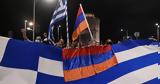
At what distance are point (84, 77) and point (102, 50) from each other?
696 mm

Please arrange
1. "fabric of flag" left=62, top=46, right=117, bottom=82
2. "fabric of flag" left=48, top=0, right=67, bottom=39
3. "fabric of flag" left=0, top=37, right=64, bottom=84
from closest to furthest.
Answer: "fabric of flag" left=0, top=37, right=64, bottom=84
"fabric of flag" left=62, top=46, right=117, bottom=82
"fabric of flag" left=48, top=0, right=67, bottom=39

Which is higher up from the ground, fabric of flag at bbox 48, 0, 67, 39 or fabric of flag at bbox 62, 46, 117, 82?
fabric of flag at bbox 48, 0, 67, 39

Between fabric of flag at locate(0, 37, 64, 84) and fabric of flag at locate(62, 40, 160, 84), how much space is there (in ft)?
0.76

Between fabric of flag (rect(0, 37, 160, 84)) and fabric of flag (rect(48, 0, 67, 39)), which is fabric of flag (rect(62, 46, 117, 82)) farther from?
fabric of flag (rect(48, 0, 67, 39))

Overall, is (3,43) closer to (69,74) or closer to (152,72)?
(69,74)

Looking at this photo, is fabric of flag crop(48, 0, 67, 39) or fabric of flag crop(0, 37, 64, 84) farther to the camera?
fabric of flag crop(48, 0, 67, 39)

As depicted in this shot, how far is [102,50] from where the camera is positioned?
777cm

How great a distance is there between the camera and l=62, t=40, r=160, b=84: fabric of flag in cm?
738

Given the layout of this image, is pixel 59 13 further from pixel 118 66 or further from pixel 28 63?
pixel 28 63

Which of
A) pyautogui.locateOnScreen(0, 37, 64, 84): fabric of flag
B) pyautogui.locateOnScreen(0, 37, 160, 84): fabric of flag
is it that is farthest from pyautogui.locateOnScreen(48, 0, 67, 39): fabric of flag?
pyautogui.locateOnScreen(0, 37, 64, 84): fabric of flag

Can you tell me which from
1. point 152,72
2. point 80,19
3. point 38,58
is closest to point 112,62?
point 152,72

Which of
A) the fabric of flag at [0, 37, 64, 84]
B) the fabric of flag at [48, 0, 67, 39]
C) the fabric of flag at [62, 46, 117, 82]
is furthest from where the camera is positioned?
the fabric of flag at [48, 0, 67, 39]

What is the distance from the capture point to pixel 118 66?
7633 mm

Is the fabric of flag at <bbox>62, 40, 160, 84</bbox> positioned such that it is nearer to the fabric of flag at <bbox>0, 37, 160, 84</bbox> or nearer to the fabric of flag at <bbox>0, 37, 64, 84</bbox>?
the fabric of flag at <bbox>0, 37, 160, 84</bbox>
